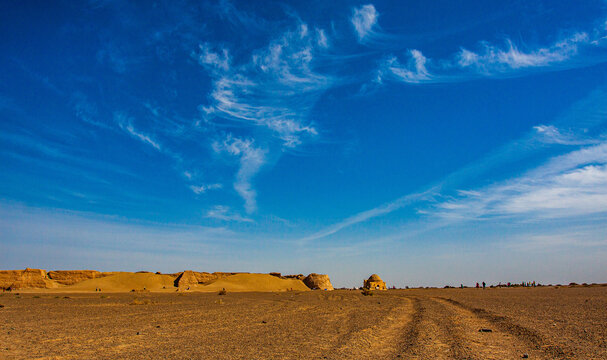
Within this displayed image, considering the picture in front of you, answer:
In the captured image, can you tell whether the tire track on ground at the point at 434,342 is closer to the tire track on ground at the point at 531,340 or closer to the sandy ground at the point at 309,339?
the sandy ground at the point at 309,339

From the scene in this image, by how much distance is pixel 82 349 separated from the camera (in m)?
8.30

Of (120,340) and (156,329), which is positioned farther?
(156,329)

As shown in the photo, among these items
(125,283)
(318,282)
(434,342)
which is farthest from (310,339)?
(318,282)

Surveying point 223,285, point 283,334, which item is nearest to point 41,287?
point 223,285

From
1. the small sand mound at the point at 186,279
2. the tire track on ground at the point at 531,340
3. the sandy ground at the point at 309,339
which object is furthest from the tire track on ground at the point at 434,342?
the small sand mound at the point at 186,279

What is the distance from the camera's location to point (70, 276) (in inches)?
2687

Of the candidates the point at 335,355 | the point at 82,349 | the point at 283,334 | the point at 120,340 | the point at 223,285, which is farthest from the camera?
the point at 223,285

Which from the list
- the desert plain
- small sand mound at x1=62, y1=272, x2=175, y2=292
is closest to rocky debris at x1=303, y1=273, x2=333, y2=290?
small sand mound at x1=62, y1=272, x2=175, y2=292

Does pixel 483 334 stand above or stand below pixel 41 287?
above

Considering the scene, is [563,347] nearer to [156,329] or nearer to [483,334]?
[483,334]

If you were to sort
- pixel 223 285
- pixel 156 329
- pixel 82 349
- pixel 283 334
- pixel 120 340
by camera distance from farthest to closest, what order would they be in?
1. pixel 223 285
2. pixel 156 329
3. pixel 283 334
4. pixel 120 340
5. pixel 82 349

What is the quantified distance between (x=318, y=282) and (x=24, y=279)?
62110 millimetres

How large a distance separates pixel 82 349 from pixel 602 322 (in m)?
16.1

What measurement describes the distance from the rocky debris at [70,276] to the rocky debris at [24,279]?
4.41 m
